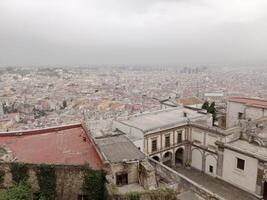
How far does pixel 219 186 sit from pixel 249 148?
4538 millimetres

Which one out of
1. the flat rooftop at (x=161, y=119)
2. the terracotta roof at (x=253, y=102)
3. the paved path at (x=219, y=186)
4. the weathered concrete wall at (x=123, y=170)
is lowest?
the paved path at (x=219, y=186)

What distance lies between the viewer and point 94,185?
13719 mm

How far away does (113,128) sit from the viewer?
28766mm

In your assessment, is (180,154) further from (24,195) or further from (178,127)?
(24,195)

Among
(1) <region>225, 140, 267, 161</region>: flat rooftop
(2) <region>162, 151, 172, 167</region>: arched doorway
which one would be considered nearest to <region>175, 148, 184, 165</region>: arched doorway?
(2) <region>162, 151, 172, 167</region>: arched doorway

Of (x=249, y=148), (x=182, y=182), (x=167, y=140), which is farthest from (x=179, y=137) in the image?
(x=182, y=182)

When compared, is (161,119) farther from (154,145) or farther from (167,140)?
(154,145)

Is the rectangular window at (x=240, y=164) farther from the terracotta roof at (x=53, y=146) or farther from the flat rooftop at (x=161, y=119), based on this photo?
the terracotta roof at (x=53, y=146)

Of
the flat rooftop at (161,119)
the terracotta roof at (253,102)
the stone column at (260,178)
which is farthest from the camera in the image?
the terracotta roof at (253,102)

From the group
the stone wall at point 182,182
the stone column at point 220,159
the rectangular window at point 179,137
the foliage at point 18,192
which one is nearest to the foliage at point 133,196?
the stone wall at point 182,182

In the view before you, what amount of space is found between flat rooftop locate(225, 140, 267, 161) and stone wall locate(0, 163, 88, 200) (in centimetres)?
1554

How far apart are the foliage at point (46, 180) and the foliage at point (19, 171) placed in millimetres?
629

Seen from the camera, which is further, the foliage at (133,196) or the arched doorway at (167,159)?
the arched doorway at (167,159)

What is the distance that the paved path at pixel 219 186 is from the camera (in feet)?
75.5
